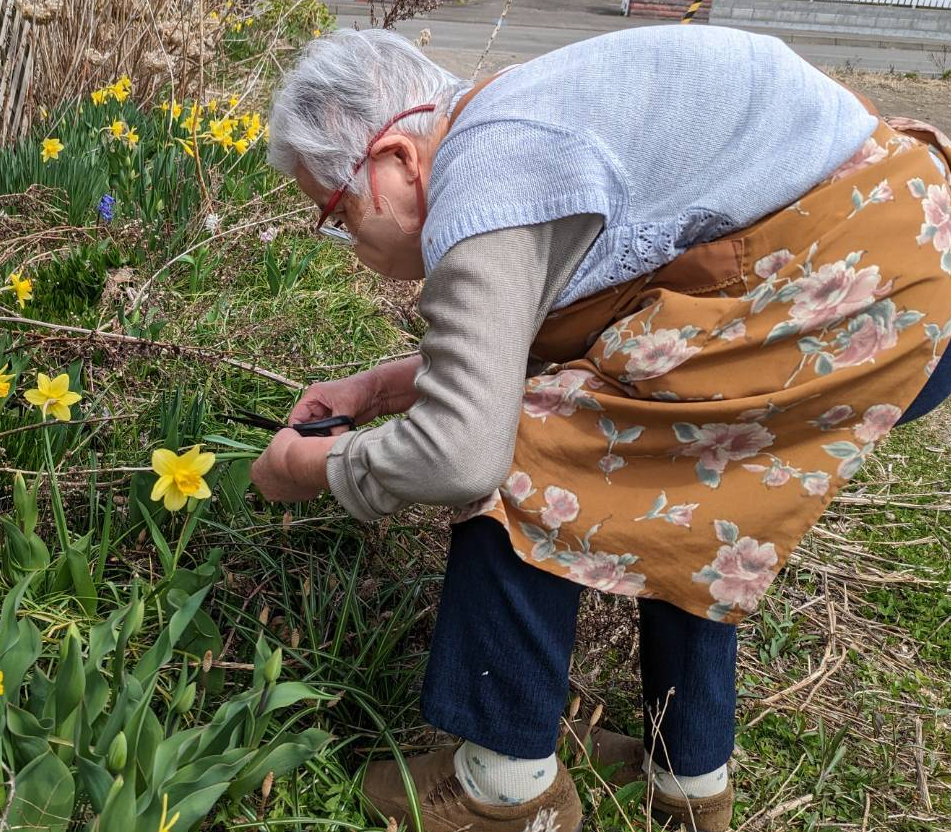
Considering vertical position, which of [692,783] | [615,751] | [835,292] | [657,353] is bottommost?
[615,751]

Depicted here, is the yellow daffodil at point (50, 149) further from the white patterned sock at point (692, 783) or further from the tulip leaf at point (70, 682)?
the white patterned sock at point (692, 783)

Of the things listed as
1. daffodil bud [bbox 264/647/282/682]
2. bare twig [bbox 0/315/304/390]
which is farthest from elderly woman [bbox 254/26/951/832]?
bare twig [bbox 0/315/304/390]

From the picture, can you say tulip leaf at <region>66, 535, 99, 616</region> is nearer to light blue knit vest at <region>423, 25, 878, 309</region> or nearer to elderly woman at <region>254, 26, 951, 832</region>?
elderly woman at <region>254, 26, 951, 832</region>

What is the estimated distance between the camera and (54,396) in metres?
1.75

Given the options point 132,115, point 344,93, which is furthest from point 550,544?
point 132,115

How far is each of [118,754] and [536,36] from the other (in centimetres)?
1494

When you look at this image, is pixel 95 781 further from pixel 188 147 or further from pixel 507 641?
pixel 188 147

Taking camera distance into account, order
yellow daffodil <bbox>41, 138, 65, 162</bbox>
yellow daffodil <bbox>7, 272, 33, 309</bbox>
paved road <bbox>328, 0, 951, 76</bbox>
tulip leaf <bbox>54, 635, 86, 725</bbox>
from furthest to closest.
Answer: paved road <bbox>328, 0, 951, 76</bbox>, yellow daffodil <bbox>41, 138, 65, 162</bbox>, yellow daffodil <bbox>7, 272, 33, 309</bbox>, tulip leaf <bbox>54, 635, 86, 725</bbox>

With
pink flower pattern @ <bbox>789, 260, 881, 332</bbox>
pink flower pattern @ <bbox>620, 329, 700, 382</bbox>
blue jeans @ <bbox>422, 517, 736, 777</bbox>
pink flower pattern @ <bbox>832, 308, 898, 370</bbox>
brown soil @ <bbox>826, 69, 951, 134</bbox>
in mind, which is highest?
pink flower pattern @ <bbox>789, 260, 881, 332</bbox>

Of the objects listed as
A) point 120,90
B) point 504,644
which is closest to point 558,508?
point 504,644

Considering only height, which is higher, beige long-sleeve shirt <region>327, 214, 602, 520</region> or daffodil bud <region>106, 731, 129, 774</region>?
beige long-sleeve shirt <region>327, 214, 602, 520</region>

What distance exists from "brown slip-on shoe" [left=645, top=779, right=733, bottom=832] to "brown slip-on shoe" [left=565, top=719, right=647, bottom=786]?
0.08 m

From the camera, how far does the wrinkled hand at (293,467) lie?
1.46 meters

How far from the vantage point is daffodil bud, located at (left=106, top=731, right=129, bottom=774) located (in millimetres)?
1170
